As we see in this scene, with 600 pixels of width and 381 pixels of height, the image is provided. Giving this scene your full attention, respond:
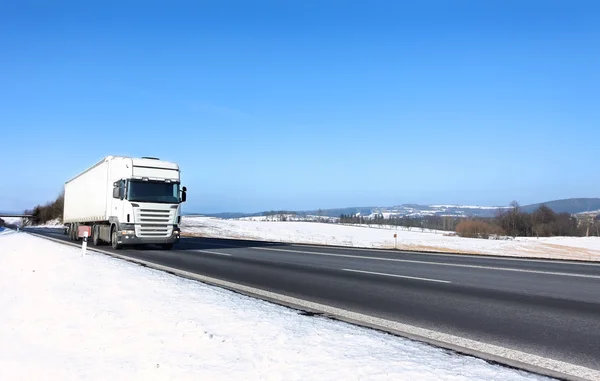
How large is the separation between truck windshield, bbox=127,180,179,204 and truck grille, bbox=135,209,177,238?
1.69 feet

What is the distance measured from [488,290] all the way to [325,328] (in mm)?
5387

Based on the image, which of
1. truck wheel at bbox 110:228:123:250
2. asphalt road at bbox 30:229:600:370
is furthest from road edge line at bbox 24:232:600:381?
truck wheel at bbox 110:228:123:250

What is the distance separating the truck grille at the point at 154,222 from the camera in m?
20.6

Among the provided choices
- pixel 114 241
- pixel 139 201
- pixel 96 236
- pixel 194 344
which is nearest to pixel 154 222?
pixel 139 201

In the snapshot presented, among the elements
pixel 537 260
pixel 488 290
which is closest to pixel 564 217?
pixel 537 260

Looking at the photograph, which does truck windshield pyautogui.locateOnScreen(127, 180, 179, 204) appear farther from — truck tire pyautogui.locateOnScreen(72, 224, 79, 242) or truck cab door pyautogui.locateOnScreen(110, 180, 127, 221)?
truck tire pyautogui.locateOnScreen(72, 224, 79, 242)

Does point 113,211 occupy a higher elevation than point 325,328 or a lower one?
higher

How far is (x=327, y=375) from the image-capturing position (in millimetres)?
4055

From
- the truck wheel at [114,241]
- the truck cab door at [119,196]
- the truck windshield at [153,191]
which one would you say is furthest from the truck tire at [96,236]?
the truck windshield at [153,191]

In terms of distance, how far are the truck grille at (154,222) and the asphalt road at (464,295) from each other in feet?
19.7

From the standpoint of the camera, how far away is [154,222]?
21.0 metres

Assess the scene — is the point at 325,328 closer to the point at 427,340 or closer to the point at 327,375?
the point at 427,340

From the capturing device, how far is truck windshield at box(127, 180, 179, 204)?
67.1 ft

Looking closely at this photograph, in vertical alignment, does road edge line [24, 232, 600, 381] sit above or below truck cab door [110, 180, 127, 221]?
below
